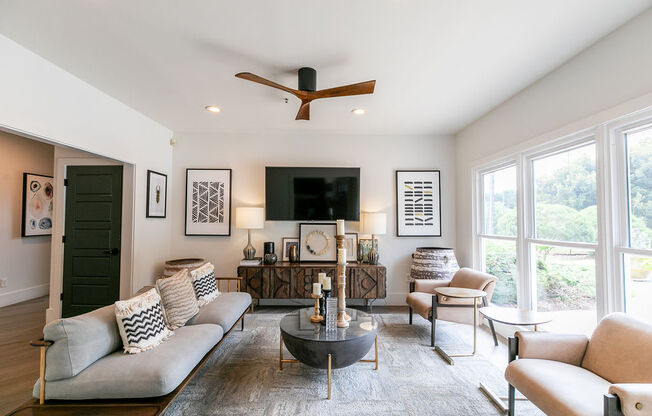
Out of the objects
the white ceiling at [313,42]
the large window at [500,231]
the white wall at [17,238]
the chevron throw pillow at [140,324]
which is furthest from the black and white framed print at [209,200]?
the large window at [500,231]

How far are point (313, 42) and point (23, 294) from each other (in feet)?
18.4

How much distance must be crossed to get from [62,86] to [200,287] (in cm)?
222

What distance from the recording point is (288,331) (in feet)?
7.34

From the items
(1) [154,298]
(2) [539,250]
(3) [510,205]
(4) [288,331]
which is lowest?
(4) [288,331]

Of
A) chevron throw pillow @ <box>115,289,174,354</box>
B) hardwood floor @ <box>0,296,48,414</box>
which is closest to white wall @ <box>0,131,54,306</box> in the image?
hardwood floor @ <box>0,296,48,414</box>

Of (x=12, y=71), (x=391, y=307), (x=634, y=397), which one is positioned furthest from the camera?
(x=391, y=307)

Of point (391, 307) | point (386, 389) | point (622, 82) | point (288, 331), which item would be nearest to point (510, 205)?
point (622, 82)

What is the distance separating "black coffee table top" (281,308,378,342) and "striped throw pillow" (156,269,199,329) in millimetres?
841

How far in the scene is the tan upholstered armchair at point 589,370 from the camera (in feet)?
3.97

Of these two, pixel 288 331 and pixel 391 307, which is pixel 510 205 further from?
pixel 288 331

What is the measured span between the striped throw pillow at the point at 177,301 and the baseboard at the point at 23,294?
11.6 feet

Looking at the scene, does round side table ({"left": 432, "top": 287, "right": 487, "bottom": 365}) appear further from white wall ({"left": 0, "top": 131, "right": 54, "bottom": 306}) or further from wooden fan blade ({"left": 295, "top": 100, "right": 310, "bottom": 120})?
white wall ({"left": 0, "top": 131, "right": 54, "bottom": 306})

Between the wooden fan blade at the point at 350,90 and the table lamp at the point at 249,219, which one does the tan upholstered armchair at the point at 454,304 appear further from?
the table lamp at the point at 249,219

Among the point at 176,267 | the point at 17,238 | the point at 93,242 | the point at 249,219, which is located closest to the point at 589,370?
the point at 249,219
